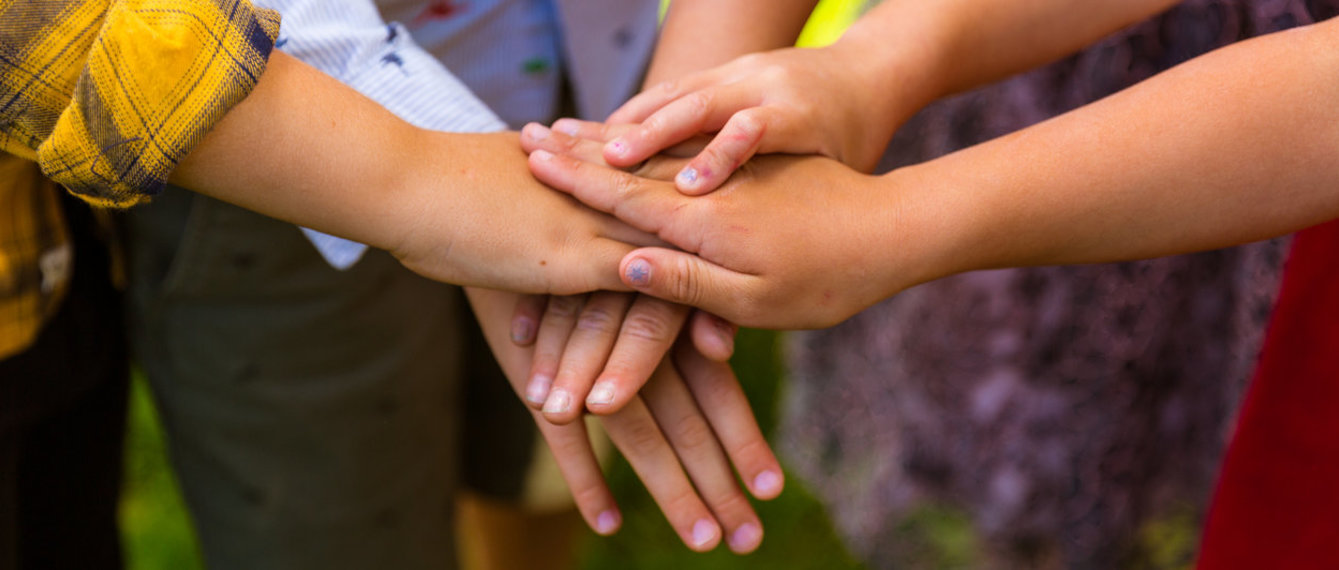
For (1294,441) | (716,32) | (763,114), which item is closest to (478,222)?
(763,114)

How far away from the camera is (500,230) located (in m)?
0.72

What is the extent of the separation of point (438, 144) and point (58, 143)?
24 cm

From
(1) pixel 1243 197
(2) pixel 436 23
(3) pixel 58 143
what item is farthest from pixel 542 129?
(1) pixel 1243 197

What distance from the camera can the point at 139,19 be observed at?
1.88 feet

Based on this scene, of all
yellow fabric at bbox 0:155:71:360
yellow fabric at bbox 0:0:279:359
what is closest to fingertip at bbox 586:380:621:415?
yellow fabric at bbox 0:0:279:359

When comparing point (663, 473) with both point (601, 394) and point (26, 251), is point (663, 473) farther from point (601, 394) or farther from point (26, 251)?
point (26, 251)

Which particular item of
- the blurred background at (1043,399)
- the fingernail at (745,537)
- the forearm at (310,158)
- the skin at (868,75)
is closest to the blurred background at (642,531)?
the blurred background at (1043,399)

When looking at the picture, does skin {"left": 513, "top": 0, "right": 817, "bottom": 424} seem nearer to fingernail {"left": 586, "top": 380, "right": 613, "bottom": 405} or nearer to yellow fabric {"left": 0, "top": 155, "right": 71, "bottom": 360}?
fingernail {"left": 586, "top": 380, "right": 613, "bottom": 405}

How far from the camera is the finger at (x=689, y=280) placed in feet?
2.32

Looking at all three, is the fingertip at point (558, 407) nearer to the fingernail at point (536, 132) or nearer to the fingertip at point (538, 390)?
the fingertip at point (538, 390)

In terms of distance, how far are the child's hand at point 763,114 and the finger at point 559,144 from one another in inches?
1.1

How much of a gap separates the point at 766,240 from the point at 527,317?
223 mm

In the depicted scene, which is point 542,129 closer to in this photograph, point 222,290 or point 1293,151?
point 222,290

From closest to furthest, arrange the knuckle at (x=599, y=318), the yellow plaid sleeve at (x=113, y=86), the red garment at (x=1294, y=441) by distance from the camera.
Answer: the yellow plaid sleeve at (x=113, y=86) → the red garment at (x=1294, y=441) → the knuckle at (x=599, y=318)
